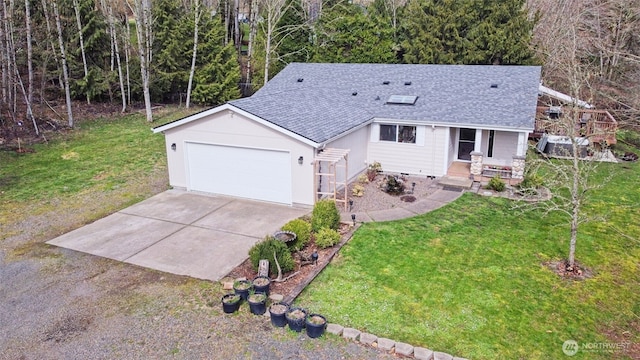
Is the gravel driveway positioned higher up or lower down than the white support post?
lower down

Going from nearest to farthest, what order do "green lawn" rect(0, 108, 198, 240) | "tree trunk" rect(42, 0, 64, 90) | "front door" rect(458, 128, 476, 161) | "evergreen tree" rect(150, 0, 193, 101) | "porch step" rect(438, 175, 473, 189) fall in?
1. "green lawn" rect(0, 108, 198, 240)
2. "porch step" rect(438, 175, 473, 189)
3. "front door" rect(458, 128, 476, 161)
4. "tree trunk" rect(42, 0, 64, 90)
5. "evergreen tree" rect(150, 0, 193, 101)

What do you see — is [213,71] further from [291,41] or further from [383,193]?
[383,193]

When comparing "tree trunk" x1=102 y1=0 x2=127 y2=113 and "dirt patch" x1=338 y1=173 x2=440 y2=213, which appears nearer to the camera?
"dirt patch" x1=338 y1=173 x2=440 y2=213

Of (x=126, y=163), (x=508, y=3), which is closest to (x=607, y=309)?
(x=126, y=163)

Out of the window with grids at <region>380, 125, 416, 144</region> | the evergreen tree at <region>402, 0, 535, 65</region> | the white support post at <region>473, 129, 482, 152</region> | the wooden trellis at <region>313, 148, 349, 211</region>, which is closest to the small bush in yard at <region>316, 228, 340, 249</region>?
the wooden trellis at <region>313, 148, 349, 211</region>

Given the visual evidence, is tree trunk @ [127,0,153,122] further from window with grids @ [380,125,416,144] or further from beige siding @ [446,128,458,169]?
beige siding @ [446,128,458,169]

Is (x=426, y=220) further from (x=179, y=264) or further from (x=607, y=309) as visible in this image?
(x=179, y=264)

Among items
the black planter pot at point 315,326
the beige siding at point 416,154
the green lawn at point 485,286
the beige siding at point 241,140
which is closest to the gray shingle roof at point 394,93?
the beige siding at point 241,140
